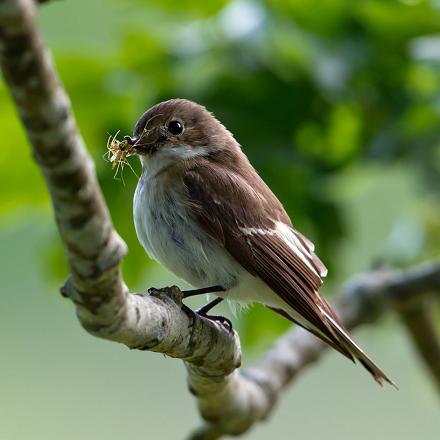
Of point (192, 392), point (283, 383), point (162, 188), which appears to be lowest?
point (192, 392)

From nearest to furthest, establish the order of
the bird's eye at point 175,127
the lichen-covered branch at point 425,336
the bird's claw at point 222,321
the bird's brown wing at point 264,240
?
the bird's claw at point 222,321
the bird's brown wing at point 264,240
the bird's eye at point 175,127
the lichen-covered branch at point 425,336

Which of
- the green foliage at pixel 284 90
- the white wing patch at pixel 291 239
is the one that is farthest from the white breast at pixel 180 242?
the green foliage at pixel 284 90

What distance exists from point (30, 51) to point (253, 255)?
1835mm

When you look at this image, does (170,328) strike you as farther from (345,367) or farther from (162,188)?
(345,367)

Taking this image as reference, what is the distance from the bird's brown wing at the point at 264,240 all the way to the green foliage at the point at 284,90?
1.14 ft

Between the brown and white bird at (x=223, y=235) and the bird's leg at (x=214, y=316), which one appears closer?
the bird's leg at (x=214, y=316)

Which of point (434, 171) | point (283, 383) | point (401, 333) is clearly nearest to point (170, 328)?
point (283, 383)

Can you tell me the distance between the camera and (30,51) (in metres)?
1.10

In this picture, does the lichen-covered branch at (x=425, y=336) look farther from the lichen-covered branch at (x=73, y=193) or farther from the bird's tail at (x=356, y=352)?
the lichen-covered branch at (x=73, y=193)

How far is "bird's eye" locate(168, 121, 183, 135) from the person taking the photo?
321 cm

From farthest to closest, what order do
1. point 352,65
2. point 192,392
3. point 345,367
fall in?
point 345,367 < point 352,65 < point 192,392

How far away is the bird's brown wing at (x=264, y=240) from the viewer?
9.04ft

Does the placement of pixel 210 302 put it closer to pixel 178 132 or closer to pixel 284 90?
pixel 178 132

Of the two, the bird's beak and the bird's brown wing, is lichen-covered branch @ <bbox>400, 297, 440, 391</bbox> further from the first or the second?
the bird's beak
